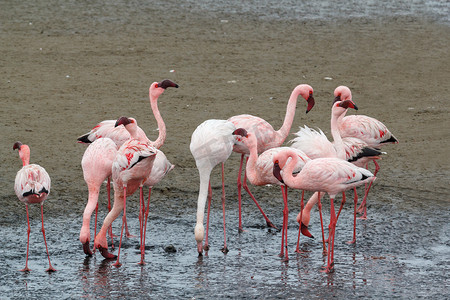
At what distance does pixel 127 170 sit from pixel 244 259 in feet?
3.85

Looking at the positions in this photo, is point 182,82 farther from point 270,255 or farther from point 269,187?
point 270,255

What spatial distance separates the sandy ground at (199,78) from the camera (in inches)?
327

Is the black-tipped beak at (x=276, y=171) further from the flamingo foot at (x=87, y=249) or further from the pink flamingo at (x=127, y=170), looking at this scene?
the flamingo foot at (x=87, y=249)

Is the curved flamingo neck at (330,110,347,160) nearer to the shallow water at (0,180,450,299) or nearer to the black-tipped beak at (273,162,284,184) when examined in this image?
the shallow water at (0,180,450,299)

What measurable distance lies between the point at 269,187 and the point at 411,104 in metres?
3.33

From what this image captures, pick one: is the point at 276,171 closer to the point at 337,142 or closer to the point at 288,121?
the point at 337,142

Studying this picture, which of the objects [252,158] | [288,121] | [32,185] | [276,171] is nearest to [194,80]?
[288,121]

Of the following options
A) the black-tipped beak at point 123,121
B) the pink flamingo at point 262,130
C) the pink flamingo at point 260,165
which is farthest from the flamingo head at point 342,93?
the black-tipped beak at point 123,121

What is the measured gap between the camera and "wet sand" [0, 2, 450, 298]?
311 inches

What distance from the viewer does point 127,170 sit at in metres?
5.96

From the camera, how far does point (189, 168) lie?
812cm

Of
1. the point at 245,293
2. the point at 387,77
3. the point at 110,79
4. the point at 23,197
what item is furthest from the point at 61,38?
the point at 245,293

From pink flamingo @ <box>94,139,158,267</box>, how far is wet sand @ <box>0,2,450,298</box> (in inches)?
13.7

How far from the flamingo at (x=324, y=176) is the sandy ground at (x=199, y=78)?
157 centimetres
